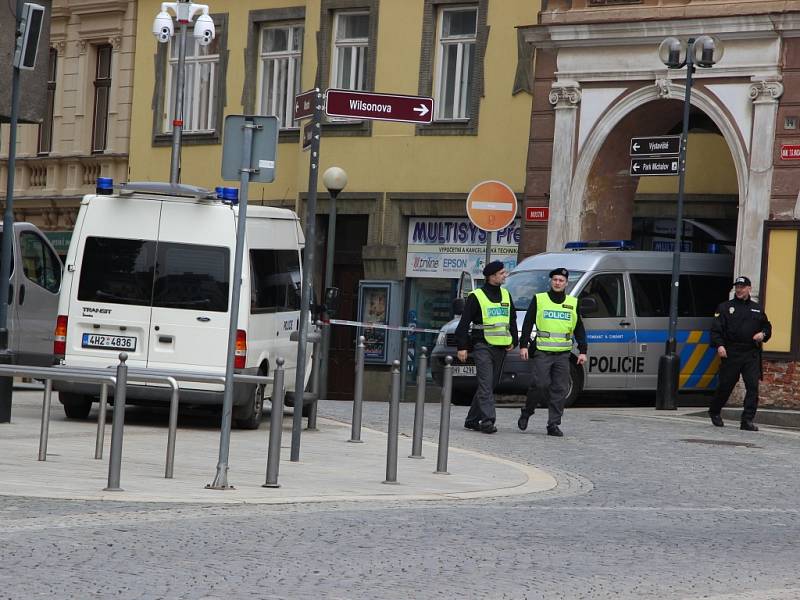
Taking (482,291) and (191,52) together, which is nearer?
(482,291)

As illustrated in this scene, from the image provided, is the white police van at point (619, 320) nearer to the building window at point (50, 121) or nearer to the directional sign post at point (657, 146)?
the directional sign post at point (657, 146)

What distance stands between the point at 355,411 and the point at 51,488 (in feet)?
19.4

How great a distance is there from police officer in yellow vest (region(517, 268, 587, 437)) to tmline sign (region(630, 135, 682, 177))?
699 cm

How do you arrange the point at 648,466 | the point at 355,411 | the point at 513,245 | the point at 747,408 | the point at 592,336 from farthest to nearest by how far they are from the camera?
the point at 513,245
the point at 592,336
the point at 747,408
the point at 355,411
the point at 648,466

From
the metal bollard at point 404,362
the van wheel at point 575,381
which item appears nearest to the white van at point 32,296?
the van wheel at point 575,381

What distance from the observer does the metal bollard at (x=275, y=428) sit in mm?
12266

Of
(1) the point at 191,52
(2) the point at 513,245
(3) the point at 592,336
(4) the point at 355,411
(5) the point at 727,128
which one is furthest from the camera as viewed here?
(1) the point at 191,52

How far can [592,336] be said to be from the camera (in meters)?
24.4

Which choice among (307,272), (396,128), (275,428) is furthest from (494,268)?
(396,128)

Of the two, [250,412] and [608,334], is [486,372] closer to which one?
[250,412]

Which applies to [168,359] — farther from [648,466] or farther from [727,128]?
[727,128]

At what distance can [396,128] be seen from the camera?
31.8 meters

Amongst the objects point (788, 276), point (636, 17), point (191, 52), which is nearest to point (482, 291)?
point (788, 276)

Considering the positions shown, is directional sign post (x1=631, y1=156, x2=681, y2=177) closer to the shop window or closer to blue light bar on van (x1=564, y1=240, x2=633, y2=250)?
blue light bar on van (x1=564, y1=240, x2=633, y2=250)
